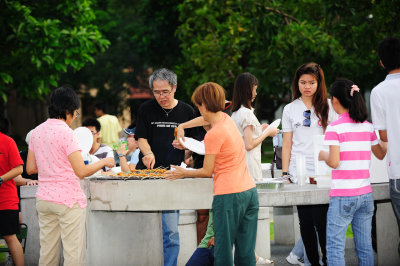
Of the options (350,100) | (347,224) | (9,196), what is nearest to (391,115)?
(350,100)

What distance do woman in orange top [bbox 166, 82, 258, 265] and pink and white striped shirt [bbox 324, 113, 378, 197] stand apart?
70 centimetres

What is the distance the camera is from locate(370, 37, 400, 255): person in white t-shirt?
201 inches

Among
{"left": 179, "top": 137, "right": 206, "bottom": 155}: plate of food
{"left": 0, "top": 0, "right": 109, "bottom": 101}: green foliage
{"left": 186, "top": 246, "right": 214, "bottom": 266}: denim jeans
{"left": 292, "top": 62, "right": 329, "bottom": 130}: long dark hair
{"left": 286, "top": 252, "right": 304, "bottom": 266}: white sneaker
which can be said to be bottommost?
{"left": 286, "top": 252, "right": 304, "bottom": 266}: white sneaker

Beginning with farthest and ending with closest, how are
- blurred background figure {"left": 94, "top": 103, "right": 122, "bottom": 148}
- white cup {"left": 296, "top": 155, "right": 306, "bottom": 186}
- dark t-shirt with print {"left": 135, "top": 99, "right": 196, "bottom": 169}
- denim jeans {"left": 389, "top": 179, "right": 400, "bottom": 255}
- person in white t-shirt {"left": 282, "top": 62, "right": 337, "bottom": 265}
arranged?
blurred background figure {"left": 94, "top": 103, "right": 122, "bottom": 148}
dark t-shirt with print {"left": 135, "top": 99, "right": 196, "bottom": 169}
person in white t-shirt {"left": 282, "top": 62, "right": 337, "bottom": 265}
white cup {"left": 296, "top": 155, "right": 306, "bottom": 186}
denim jeans {"left": 389, "top": 179, "right": 400, "bottom": 255}

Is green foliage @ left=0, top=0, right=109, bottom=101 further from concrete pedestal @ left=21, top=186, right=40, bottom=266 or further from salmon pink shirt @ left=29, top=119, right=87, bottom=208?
salmon pink shirt @ left=29, top=119, right=87, bottom=208

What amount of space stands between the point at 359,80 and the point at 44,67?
9.40m

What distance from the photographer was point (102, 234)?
20.4 feet

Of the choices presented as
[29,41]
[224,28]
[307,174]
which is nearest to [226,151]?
[307,174]

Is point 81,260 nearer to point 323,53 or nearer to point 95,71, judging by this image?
point 323,53

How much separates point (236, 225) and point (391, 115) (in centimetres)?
148

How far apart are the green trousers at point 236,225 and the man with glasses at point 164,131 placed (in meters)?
1.47

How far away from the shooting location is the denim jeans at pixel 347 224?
512 cm

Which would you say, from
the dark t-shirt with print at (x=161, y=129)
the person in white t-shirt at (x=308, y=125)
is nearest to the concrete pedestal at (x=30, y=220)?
the dark t-shirt with print at (x=161, y=129)

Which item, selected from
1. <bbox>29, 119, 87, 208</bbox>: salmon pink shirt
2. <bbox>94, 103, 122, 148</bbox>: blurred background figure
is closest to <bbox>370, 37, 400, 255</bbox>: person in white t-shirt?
<bbox>29, 119, 87, 208</bbox>: salmon pink shirt
